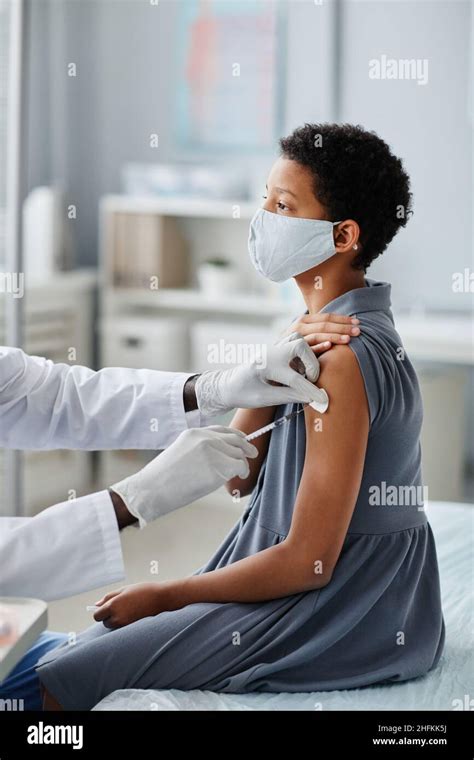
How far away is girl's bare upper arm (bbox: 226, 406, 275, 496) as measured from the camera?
59.1 inches

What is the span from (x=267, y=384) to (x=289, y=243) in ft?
0.72

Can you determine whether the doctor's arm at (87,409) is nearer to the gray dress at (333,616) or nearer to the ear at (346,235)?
the gray dress at (333,616)

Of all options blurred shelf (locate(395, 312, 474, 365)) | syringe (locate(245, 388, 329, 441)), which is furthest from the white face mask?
blurred shelf (locate(395, 312, 474, 365))

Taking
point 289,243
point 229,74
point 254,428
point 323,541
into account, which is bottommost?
point 323,541

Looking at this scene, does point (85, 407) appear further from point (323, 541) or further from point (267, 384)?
Answer: point (323, 541)

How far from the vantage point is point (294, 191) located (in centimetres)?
142

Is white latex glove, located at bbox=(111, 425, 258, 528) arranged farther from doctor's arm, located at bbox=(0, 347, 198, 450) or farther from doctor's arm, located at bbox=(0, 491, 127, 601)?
doctor's arm, located at bbox=(0, 347, 198, 450)

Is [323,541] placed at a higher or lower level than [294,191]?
lower

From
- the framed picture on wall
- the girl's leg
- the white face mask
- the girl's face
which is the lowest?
the girl's leg

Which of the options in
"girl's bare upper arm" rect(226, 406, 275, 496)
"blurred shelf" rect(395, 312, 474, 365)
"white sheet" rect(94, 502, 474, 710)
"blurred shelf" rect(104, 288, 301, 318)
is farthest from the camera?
"blurred shelf" rect(104, 288, 301, 318)

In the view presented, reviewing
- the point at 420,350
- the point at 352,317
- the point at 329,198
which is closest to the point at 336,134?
the point at 329,198

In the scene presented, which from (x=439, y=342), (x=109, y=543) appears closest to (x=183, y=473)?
(x=109, y=543)

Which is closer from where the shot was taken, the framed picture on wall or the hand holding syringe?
the hand holding syringe

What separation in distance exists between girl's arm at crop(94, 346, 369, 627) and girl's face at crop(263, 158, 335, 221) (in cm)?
23
